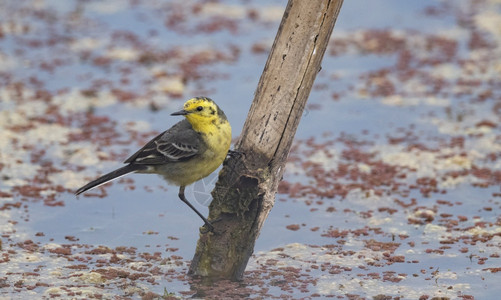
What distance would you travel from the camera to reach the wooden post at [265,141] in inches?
247

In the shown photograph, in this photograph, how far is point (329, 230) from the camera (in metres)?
7.95

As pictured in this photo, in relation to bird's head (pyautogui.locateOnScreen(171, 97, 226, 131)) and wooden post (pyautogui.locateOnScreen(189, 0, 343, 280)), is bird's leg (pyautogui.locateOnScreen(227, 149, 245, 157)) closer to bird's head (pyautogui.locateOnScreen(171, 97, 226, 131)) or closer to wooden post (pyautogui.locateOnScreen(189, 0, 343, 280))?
wooden post (pyautogui.locateOnScreen(189, 0, 343, 280))

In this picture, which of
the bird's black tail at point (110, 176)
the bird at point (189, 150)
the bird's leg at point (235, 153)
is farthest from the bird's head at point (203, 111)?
the bird's black tail at point (110, 176)

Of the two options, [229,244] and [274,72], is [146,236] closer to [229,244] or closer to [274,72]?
[229,244]

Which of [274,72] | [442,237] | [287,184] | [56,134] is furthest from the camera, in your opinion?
[56,134]

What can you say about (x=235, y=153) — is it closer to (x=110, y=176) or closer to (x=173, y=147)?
(x=173, y=147)

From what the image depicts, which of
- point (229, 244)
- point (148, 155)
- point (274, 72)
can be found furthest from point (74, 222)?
point (274, 72)

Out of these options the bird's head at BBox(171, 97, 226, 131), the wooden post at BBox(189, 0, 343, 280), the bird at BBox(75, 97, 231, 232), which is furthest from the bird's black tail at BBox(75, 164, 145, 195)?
the wooden post at BBox(189, 0, 343, 280)

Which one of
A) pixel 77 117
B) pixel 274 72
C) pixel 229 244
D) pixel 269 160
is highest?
pixel 77 117

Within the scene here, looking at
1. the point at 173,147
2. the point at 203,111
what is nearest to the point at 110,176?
the point at 173,147

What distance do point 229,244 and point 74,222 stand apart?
214cm

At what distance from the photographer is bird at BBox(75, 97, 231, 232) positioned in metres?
6.71

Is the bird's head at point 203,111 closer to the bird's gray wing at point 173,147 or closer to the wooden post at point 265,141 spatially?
the bird's gray wing at point 173,147

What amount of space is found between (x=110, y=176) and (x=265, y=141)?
53.8 inches
